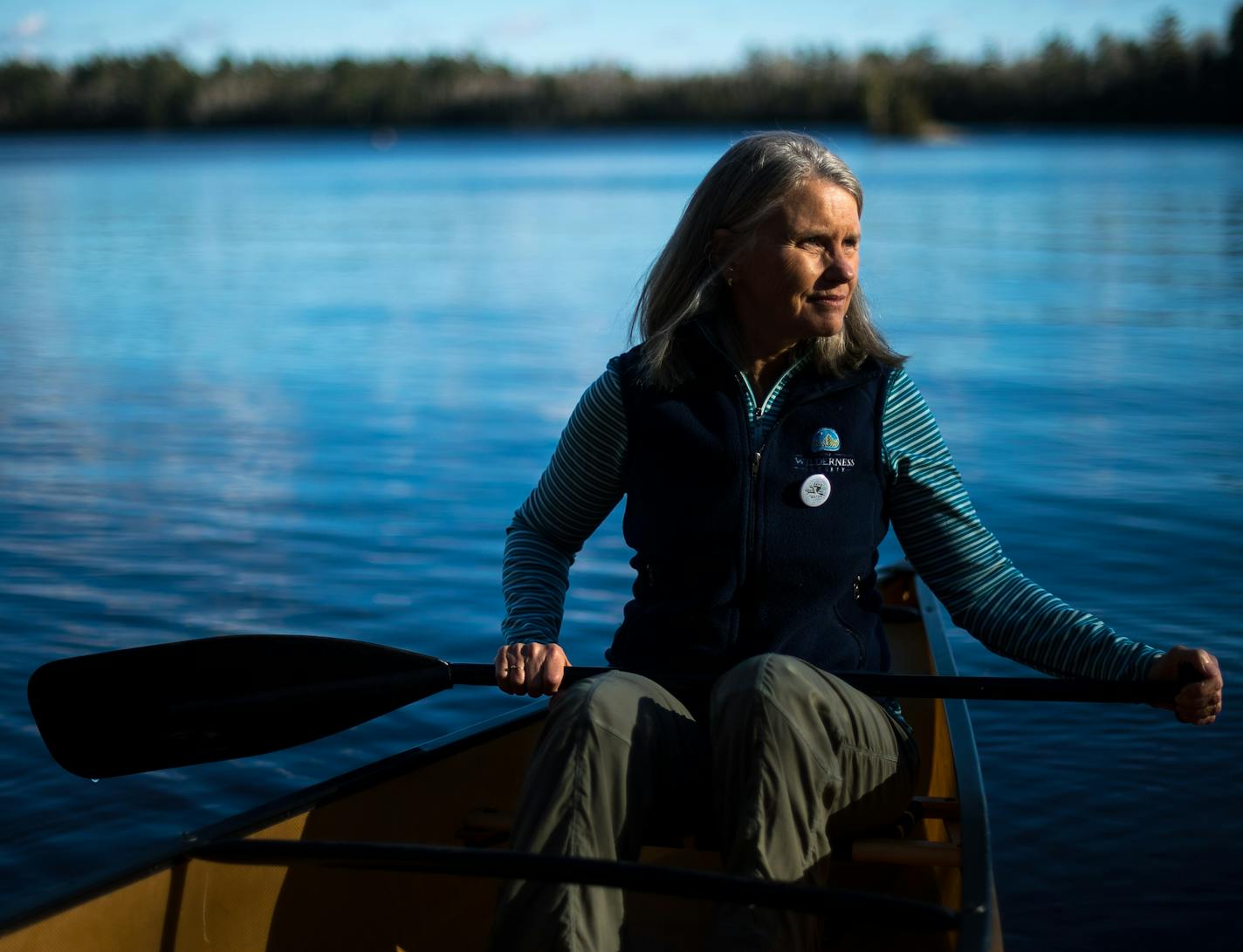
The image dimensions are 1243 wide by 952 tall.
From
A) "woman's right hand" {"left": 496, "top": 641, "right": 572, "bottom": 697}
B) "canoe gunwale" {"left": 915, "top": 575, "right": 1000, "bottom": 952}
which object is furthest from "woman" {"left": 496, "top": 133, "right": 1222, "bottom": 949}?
"canoe gunwale" {"left": 915, "top": 575, "right": 1000, "bottom": 952}

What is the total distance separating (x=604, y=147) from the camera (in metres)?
88.6

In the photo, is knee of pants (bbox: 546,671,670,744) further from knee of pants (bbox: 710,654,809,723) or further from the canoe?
the canoe

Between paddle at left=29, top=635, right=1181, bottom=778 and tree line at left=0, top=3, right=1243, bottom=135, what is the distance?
243 feet

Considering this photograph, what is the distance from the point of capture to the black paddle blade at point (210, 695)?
10.1ft

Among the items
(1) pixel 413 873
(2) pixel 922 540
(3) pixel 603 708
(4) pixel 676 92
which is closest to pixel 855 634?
(2) pixel 922 540

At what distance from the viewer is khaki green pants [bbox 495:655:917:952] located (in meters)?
2.25

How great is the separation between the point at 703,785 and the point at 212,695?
1120mm

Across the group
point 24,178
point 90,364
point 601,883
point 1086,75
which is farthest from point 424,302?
point 1086,75

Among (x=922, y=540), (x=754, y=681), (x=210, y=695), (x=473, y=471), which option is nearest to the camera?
(x=754, y=681)

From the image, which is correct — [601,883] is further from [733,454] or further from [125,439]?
[125,439]

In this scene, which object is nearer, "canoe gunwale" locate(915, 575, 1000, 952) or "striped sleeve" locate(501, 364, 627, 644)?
"canoe gunwale" locate(915, 575, 1000, 952)

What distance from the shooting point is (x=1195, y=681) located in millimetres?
2543

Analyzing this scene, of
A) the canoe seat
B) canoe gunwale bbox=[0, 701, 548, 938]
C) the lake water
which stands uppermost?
canoe gunwale bbox=[0, 701, 548, 938]

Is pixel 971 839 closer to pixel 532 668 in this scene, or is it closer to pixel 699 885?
pixel 699 885
